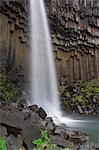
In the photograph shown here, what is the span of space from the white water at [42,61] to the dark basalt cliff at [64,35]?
76 centimetres

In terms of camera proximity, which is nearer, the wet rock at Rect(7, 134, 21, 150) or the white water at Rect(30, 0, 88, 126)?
the wet rock at Rect(7, 134, 21, 150)

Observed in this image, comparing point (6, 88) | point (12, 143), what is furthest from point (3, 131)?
point (6, 88)

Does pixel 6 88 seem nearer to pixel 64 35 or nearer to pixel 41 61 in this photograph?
pixel 41 61

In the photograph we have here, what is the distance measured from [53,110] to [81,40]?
944 cm

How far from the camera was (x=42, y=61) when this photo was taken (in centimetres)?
2911

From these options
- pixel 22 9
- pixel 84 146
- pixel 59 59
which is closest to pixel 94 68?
pixel 59 59

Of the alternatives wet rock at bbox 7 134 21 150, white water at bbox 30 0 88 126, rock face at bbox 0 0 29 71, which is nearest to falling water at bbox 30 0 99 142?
white water at bbox 30 0 88 126

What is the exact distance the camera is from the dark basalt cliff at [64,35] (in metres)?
25.5

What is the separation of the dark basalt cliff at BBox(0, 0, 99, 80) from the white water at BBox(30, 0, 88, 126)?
2.48 ft

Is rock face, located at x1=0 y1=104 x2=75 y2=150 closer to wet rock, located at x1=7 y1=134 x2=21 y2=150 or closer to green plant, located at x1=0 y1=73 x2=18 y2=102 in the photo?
wet rock, located at x1=7 y1=134 x2=21 y2=150

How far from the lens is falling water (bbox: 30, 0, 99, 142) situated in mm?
27744

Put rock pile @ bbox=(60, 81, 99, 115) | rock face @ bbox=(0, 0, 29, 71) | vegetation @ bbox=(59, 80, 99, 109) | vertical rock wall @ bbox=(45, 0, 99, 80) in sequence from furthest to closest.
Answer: vertical rock wall @ bbox=(45, 0, 99, 80) < vegetation @ bbox=(59, 80, 99, 109) < rock pile @ bbox=(60, 81, 99, 115) < rock face @ bbox=(0, 0, 29, 71)

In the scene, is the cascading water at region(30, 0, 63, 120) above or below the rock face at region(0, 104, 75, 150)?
above

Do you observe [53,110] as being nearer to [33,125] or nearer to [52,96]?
[52,96]
